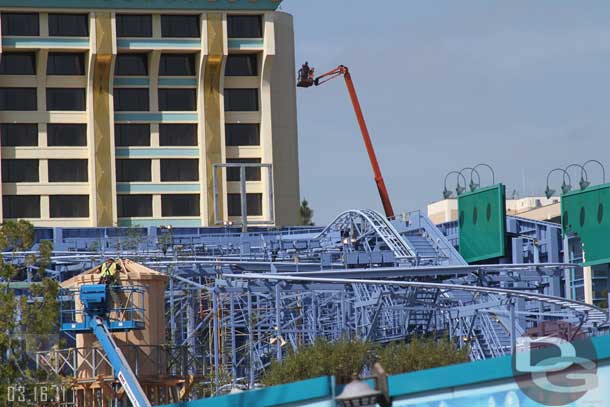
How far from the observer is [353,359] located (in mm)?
55312

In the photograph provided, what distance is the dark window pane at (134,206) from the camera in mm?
108875

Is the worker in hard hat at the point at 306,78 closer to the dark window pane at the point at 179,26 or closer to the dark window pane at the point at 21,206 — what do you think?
the dark window pane at the point at 179,26

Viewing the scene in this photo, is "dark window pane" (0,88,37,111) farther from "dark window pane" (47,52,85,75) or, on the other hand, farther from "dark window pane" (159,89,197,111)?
"dark window pane" (159,89,197,111)

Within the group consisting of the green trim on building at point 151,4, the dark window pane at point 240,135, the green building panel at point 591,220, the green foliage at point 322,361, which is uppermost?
the green trim on building at point 151,4

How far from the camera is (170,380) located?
149 feet

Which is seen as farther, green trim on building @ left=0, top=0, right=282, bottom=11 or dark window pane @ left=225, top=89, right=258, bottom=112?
dark window pane @ left=225, top=89, right=258, bottom=112

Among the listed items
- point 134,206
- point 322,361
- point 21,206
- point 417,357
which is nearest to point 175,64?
point 134,206

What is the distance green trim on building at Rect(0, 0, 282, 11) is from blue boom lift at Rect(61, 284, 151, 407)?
6196 cm

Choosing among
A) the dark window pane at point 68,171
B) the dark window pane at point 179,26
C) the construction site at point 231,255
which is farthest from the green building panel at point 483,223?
the dark window pane at point 68,171

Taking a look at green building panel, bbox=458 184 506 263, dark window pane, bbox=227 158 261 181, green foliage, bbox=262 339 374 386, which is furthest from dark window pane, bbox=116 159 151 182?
green foliage, bbox=262 339 374 386

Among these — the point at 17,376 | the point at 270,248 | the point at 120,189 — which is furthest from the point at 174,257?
the point at 120,189

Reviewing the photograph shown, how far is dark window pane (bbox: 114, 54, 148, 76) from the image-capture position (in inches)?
4323

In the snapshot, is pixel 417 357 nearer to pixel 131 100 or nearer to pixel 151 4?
pixel 151 4

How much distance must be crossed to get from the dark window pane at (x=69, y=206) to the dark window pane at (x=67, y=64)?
870 centimetres
